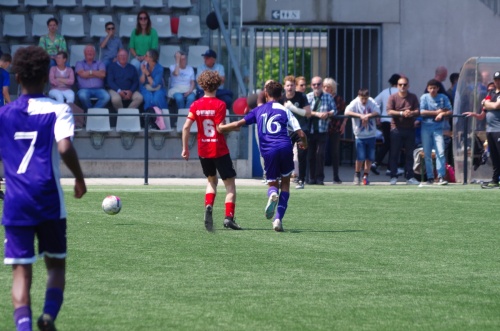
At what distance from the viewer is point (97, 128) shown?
69.9ft

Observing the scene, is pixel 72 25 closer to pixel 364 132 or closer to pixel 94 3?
pixel 94 3

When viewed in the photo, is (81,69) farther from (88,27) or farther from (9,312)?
(9,312)

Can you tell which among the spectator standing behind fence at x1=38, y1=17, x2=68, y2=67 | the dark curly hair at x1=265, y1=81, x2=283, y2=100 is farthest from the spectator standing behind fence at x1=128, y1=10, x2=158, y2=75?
the dark curly hair at x1=265, y1=81, x2=283, y2=100

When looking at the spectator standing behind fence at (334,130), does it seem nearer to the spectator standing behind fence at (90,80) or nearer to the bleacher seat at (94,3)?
the spectator standing behind fence at (90,80)

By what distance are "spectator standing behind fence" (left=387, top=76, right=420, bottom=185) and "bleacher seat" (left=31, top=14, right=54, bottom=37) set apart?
25.1ft

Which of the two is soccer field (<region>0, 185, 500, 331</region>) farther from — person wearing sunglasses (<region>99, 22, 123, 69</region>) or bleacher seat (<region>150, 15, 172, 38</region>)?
bleacher seat (<region>150, 15, 172, 38</region>)

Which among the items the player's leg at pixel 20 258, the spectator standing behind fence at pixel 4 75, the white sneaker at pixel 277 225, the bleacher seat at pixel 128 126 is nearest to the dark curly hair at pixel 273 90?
the white sneaker at pixel 277 225

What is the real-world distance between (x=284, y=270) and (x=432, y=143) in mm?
11565

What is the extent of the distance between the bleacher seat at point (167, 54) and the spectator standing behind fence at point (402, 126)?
5.33m

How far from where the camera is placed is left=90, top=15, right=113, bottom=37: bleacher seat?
2393cm

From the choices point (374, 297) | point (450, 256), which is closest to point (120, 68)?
point (450, 256)

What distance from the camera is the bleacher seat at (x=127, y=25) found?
2406cm

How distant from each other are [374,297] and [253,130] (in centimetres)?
1387

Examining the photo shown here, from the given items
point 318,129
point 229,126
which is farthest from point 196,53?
point 229,126
